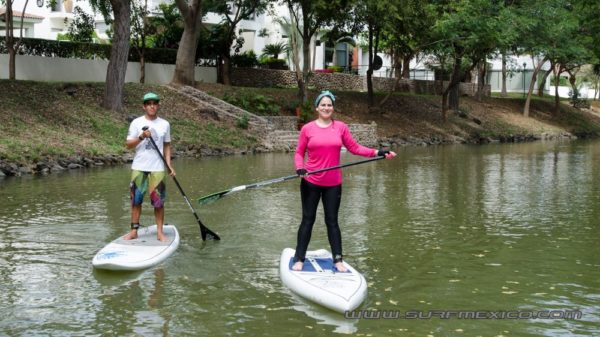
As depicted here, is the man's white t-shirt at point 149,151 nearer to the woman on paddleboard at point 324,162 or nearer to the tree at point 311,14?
the woman on paddleboard at point 324,162

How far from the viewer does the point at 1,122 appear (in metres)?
22.6

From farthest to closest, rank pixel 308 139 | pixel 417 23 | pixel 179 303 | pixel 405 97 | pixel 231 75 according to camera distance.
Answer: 1. pixel 405 97
2. pixel 231 75
3. pixel 417 23
4. pixel 308 139
5. pixel 179 303

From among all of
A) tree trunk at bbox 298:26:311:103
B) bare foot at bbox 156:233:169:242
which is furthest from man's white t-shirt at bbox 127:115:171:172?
tree trunk at bbox 298:26:311:103

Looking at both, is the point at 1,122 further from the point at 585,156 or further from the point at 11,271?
the point at 585,156

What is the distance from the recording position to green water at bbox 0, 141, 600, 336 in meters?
7.00

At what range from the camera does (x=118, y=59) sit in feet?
91.2

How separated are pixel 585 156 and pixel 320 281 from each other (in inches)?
914

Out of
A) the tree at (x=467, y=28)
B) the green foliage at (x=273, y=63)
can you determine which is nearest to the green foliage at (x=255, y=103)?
the tree at (x=467, y=28)

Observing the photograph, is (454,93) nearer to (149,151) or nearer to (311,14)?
(311,14)

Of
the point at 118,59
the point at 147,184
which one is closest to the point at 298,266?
the point at 147,184

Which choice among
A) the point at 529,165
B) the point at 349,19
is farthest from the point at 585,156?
the point at 349,19

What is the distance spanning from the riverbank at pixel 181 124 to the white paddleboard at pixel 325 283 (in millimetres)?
12761

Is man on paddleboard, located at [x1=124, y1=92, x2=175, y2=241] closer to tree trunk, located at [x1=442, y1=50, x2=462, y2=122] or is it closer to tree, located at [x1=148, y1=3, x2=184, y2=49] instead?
tree, located at [x1=148, y1=3, x2=184, y2=49]
